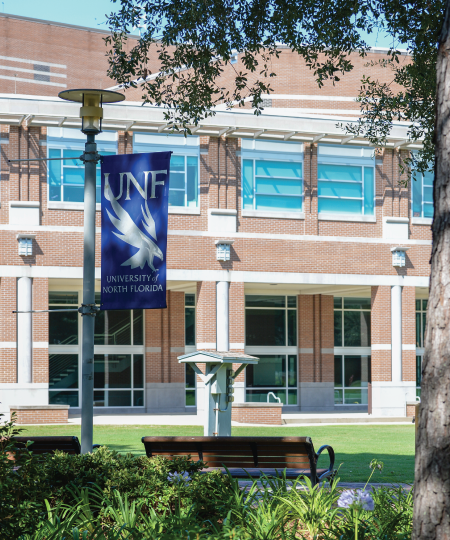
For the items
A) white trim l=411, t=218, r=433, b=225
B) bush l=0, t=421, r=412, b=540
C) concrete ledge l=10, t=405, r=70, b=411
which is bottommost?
→ concrete ledge l=10, t=405, r=70, b=411

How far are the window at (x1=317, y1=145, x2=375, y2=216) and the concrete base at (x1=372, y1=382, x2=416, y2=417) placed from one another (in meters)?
6.47

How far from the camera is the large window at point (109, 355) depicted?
29625 mm

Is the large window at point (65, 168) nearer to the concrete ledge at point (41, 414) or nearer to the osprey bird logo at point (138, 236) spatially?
the concrete ledge at point (41, 414)

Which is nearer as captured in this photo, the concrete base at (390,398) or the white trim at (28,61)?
the concrete base at (390,398)

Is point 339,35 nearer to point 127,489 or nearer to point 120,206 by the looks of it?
point 120,206

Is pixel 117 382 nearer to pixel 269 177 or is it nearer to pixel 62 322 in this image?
pixel 62 322

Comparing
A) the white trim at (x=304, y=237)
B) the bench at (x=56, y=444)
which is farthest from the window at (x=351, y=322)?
the bench at (x=56, y=444)

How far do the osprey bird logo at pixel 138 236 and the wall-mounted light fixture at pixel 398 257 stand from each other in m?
22.2

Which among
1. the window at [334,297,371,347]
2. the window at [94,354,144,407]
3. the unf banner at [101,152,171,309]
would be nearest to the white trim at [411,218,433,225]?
the window at [334,297,371,347]

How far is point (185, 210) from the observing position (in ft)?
89.0

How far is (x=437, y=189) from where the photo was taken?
14.2ft

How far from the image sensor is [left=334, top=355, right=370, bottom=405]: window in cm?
3288

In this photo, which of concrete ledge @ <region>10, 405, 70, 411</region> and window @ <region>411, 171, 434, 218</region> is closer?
concrete ledge @ <region>10, 405, 70, 411</region>

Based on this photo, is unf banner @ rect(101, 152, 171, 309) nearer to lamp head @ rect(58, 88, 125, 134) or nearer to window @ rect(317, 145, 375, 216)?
lamp head @ rect(58, 88, 125, 134)
